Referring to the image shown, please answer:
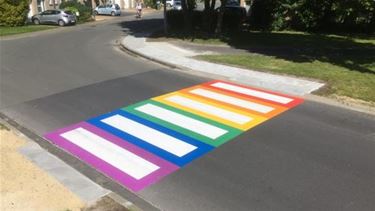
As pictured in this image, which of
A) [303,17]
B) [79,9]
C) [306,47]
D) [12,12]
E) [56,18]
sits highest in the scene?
[12,12]

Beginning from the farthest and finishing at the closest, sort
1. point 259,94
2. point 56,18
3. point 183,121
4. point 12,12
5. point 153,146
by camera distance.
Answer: point 56,18, point 12,12, point 259,94, point 183,121, point 153,146

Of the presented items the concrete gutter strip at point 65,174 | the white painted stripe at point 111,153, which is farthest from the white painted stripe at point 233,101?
the concrete gutter strip at point 65,174

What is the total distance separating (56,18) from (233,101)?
2964 cm

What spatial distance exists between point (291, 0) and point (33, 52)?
1744 cm

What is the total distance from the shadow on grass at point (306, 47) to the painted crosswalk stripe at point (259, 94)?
4.31 meters

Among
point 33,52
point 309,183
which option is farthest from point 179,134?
point 33,52

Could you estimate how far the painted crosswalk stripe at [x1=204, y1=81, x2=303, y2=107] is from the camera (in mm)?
12305

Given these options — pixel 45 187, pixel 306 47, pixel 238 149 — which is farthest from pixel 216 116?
pixel 306 47

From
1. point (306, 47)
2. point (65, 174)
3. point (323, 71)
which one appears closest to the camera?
point (65, 174)

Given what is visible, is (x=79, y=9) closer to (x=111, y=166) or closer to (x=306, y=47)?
(x=306, y=47)

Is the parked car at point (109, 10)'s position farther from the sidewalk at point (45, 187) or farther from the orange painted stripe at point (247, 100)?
the sidewalk at point (45, 187)

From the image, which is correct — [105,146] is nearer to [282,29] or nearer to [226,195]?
[226,195]

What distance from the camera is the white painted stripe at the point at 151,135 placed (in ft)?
29.5

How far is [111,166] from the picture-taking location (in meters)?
8.24
